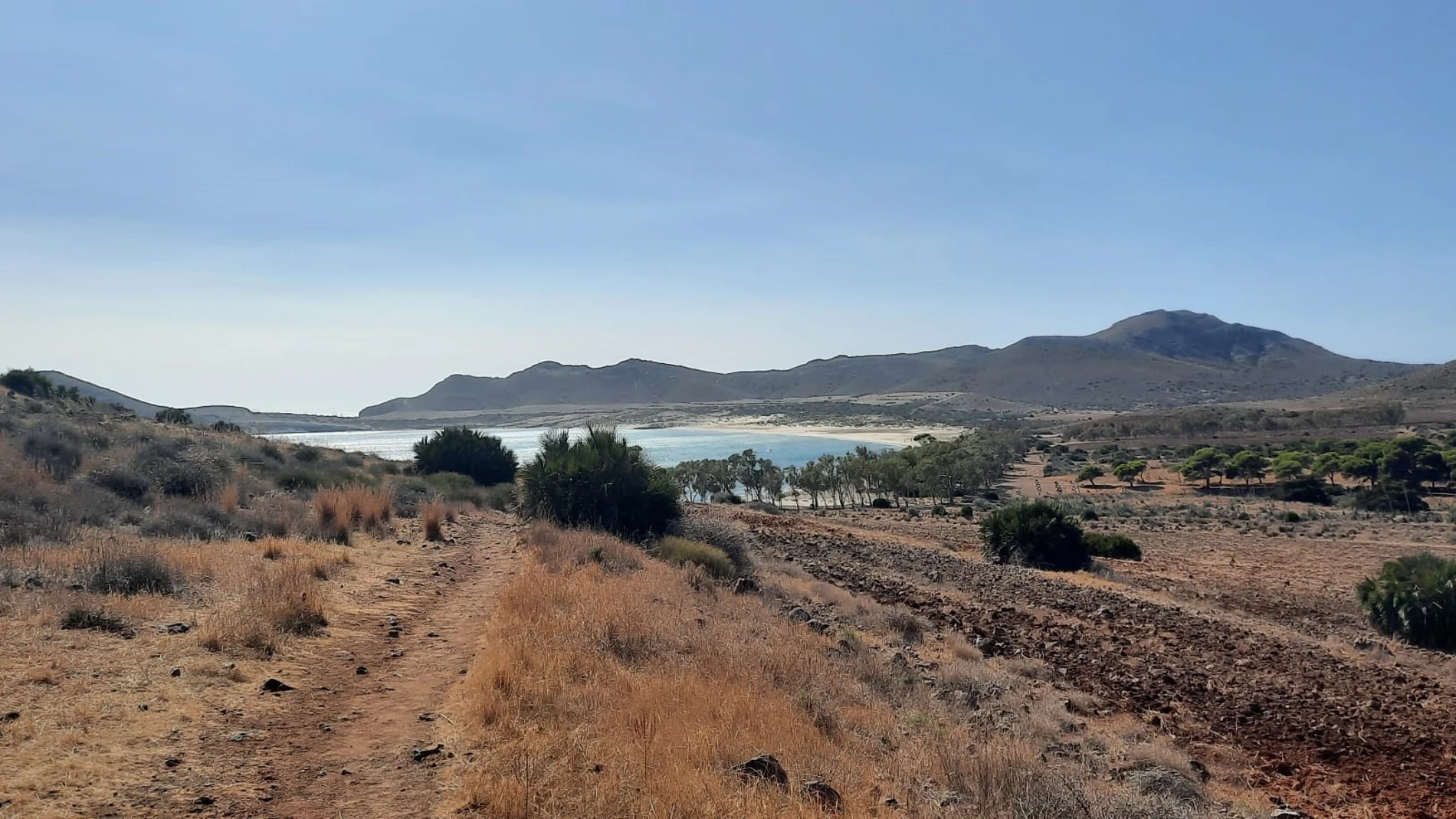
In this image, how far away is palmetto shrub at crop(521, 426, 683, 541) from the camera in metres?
20.8

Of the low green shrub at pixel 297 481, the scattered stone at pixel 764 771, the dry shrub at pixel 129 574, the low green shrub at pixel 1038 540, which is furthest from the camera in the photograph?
the low green shrub at pixel 1038 540

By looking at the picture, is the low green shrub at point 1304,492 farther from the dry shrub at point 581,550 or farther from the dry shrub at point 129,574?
the dry shrub at point 129,574

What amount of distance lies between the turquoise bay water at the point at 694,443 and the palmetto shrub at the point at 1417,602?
225 ft

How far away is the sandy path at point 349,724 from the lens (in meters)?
5.16

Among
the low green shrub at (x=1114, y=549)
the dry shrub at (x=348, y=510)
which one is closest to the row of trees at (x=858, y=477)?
the low green shrub at (x=1114, y=549)

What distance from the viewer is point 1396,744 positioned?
10.0 meters

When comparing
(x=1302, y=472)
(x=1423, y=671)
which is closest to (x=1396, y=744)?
(x=1423, y=671)

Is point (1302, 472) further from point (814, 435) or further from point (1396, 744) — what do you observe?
point (814, 435)

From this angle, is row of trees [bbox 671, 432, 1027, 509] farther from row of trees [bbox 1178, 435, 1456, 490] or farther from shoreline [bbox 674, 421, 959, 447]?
shoreline [bbox 674, 421, 959, 447]

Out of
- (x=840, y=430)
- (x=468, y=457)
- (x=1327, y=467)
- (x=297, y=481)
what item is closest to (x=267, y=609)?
(x=297, y=481)

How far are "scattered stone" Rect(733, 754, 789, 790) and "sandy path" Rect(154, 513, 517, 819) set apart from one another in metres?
1.97

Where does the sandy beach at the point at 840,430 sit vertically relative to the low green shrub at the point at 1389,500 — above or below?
above

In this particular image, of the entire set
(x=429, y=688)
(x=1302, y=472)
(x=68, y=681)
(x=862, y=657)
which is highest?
(x=68, y=681)

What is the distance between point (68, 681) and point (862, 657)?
8402 mm
